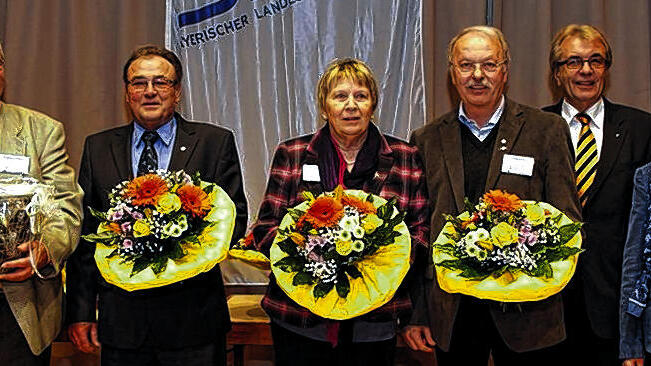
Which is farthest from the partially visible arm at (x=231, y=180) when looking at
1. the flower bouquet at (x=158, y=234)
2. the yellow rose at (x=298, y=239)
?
the yellow rose at (x=298, y=239)

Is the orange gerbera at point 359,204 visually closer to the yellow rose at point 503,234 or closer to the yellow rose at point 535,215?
the yellow rose at point 503,234

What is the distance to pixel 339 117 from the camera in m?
3.05

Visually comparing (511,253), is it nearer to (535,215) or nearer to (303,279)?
(535,215)

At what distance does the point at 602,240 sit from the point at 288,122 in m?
2.07

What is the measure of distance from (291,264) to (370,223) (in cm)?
33

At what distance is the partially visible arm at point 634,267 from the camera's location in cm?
273

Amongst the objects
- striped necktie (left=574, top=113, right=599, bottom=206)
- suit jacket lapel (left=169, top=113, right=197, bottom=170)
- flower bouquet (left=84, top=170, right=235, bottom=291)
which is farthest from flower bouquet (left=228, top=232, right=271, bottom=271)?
striped necktie (left=574, top=113, right=599, bottom=206)

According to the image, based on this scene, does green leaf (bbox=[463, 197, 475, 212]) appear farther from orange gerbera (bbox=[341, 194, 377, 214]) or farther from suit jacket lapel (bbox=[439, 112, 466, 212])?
orange gerbera (bbox=[341, 194, 377, 214])

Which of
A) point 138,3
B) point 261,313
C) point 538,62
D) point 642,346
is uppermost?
point 138,3

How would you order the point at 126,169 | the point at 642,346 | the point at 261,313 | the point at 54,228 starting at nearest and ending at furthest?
the point at 642,346, the point at 54,228, the point at 126,169, the point at 261,313

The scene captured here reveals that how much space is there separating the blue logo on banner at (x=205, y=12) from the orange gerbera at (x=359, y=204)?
2.29 metres

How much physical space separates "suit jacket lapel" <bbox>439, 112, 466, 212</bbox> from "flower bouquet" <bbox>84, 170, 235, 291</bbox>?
915 mm

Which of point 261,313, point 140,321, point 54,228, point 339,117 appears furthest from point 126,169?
point 261,313

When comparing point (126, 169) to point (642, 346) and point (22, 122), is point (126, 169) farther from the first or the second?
point (642, 346)
